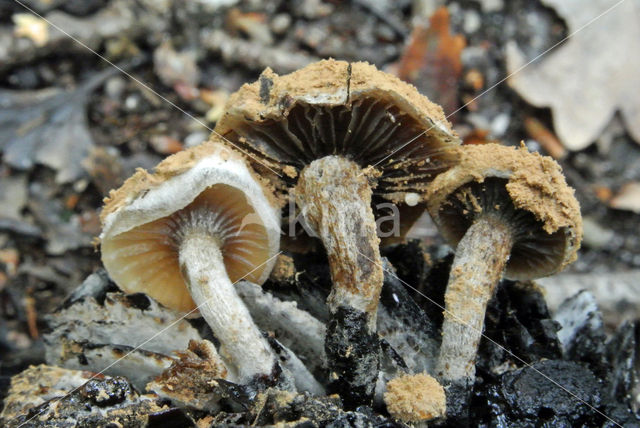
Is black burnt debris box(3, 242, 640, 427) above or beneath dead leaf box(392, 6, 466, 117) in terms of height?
beneath

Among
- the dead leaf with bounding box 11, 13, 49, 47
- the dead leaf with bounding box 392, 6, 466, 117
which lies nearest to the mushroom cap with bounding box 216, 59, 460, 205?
the dead leaf with bounding box 392, 6, 466, 117

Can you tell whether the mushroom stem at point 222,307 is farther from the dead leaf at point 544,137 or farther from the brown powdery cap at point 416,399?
the dead leaf at point 544,137

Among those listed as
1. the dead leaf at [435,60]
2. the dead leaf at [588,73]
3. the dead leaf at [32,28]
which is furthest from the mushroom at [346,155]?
the dead leaf at [32,28]

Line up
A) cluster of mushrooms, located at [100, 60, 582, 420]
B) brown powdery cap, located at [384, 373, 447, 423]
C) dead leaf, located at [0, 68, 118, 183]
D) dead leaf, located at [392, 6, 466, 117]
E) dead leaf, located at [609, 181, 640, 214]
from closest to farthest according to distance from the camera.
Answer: brown powdery cap, located at [384, 373, 447, 423], cluster of mushrooms, located at [100, 60, 582, 420], dead leaf, located at [0, 68, 118, 183], dead leaf, located at [609, 181, 640, 214], dead leaf, located at [392, 6, 466, 117]

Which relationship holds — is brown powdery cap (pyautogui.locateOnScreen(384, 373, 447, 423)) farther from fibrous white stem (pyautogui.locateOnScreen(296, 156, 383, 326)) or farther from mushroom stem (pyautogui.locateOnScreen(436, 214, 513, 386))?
fibrous white stem (pyautogui.locateOnScreen(296, 156, 383, 326))

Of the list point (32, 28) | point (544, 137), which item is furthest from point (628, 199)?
point (32, 28)

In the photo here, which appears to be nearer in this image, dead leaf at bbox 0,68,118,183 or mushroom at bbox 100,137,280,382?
mushroom at bbox 100,137,280,382
